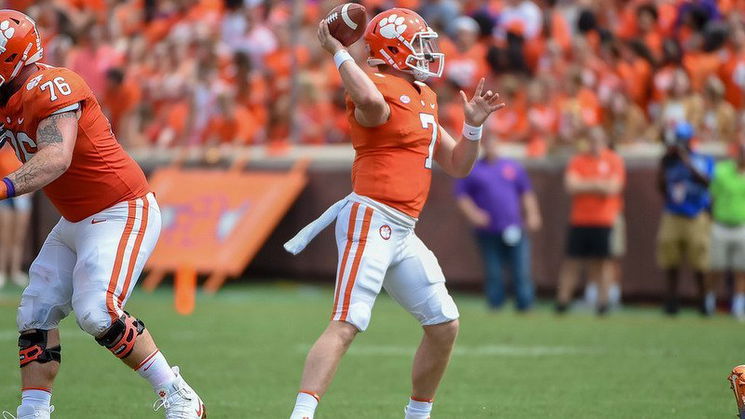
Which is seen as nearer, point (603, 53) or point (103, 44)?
point (603, 53)

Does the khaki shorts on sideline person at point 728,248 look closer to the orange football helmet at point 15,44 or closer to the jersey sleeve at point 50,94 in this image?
the jersey sleeve at point 50,94

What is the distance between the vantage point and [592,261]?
14602mm

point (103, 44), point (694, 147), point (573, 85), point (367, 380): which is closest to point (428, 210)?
point (573, 85)

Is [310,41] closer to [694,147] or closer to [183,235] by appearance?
[183,235]

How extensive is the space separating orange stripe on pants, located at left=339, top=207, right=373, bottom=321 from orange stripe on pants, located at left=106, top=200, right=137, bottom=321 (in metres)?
1.12

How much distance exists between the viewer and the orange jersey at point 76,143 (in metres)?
6.10

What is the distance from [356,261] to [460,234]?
1019 cm

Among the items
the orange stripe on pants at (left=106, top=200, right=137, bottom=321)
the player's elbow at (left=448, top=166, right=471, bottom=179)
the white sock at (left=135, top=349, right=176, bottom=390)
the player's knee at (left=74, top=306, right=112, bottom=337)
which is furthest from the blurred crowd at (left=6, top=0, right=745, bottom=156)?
the player's knee at (left=74, top=306, right=112, bottom=337)

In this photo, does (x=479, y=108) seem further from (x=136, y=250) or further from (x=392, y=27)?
(x=136, y=250)

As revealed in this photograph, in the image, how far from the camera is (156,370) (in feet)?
20.9

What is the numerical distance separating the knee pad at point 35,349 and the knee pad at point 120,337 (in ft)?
1.18

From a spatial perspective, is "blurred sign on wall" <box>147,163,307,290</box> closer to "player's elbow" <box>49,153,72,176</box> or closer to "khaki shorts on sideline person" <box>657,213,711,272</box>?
"khaki shorts on sideline person" <box>657,213,711,272</box>

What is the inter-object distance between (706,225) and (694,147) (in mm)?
910

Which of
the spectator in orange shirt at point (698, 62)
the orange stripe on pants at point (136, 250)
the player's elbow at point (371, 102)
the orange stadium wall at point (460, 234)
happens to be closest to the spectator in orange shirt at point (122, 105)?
the orange stadium wall at point (460, 234)
